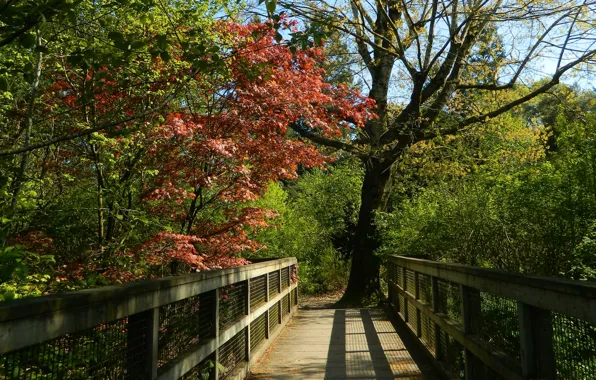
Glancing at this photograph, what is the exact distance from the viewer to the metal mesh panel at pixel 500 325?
327 centimetres

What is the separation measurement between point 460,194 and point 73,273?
512 cm

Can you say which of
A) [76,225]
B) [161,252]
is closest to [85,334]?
[161,252]

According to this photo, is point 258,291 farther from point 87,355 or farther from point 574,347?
point 574,347

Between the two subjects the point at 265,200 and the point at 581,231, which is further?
the point at 265,200

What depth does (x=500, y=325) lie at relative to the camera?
349cm

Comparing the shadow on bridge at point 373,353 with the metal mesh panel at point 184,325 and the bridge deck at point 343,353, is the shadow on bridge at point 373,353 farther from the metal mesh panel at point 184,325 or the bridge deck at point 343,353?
the metal mesh panel at point 184,325

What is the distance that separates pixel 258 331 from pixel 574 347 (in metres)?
4.34

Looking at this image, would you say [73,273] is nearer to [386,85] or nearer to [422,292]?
[422,292]

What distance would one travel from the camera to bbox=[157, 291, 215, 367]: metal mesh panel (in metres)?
3.40

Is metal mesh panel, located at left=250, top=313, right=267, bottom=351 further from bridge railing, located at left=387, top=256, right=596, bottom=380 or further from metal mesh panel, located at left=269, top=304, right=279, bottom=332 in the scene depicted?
bridge railing, located at left=387, top=256, right=596, bottom=380

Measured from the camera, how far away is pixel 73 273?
16.8 ft

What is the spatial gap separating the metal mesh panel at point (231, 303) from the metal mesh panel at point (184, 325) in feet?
1.68

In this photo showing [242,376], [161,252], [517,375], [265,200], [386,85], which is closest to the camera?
[517,375]

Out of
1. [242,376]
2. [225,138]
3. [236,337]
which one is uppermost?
[225,138]
